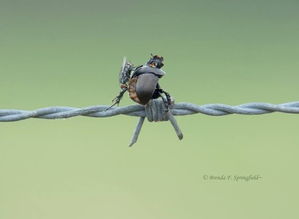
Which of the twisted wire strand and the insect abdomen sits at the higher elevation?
the insect abdomen

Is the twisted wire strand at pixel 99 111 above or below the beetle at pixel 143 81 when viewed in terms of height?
below

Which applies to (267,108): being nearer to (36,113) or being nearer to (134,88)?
(134,88)

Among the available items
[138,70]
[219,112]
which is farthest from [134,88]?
[219,112]

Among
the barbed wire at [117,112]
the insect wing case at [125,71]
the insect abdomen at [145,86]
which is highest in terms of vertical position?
the insect wing case at [125,71]

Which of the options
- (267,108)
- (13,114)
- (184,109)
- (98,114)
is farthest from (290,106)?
(13,114)

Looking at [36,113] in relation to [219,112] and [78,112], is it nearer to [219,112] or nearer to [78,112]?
[78,112]

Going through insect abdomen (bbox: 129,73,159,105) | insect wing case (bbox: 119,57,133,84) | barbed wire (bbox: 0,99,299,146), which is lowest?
barbed wire (bbox: 0,99,299,146)

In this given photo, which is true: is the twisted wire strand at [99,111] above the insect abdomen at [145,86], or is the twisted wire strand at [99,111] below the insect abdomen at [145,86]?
below
